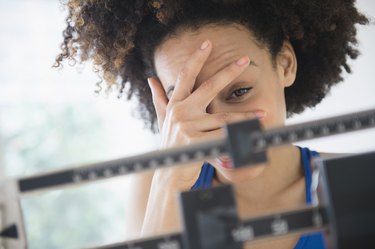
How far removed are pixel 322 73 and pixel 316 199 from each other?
84 centimetres

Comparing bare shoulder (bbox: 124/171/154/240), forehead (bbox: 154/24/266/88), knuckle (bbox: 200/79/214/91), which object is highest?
forehead (bbox: 154/24/266/88)

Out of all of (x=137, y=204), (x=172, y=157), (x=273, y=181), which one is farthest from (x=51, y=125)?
(x=172, y=157)

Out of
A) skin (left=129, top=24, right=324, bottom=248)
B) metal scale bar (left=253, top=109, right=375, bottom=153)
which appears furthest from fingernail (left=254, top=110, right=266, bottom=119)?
metal scale bar (left=253, top=109, right=375, bottom=153)

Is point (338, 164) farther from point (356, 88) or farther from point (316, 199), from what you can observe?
point (356, 88)

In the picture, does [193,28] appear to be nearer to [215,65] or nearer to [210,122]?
[215,65]

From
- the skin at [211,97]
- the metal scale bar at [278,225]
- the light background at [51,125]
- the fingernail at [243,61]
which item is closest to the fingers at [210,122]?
the skin at [211,97]

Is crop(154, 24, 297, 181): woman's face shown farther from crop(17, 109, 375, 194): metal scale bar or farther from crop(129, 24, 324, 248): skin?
crop(17, 109, 375, 194): metal scale bar

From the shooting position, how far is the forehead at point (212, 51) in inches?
43.2

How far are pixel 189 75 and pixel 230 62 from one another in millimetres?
105

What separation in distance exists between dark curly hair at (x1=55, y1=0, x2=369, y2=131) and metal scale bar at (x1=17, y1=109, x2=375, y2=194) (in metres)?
0.55

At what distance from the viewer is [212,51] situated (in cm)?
109

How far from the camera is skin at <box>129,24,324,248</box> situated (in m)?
1.01

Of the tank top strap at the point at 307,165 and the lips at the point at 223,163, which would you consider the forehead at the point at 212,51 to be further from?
the tank top strap at the point at 307,165

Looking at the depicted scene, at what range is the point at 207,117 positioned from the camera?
101cm
